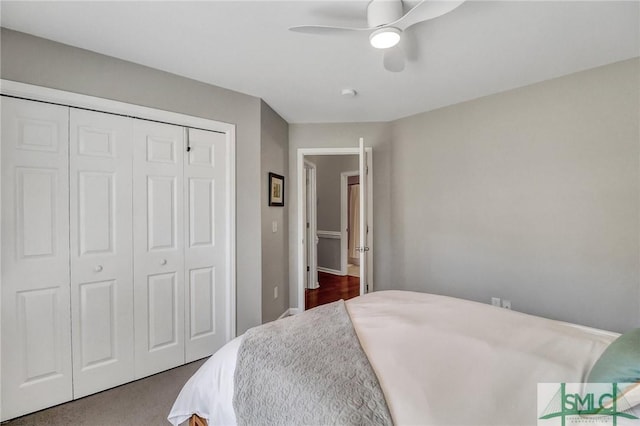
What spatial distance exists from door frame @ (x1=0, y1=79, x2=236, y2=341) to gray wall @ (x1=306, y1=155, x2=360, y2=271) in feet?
10.1

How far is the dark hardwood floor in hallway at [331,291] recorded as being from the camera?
13.7 ft

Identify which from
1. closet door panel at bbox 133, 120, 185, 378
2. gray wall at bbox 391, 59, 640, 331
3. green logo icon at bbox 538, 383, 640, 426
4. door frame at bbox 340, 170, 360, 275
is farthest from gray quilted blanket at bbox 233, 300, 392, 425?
door frame at bbox 340, 170, 360, 275

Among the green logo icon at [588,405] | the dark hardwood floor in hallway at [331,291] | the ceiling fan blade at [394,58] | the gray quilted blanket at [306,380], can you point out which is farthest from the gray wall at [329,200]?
the green logo icon at [588,405]

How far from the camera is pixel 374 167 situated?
3.61 metres

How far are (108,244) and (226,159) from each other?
3.59ft

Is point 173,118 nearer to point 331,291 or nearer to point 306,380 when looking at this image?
point 306,380

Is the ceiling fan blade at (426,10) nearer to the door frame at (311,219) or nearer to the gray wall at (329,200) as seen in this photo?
the door frame at (311,219)

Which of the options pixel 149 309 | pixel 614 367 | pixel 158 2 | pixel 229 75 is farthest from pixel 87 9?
pixel 614 367

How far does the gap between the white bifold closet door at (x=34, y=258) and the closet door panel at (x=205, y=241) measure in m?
0.77

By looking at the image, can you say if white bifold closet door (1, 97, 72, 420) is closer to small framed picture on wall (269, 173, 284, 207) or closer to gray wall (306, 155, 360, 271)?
small framed picture on wall (269, 173, 284, 207)

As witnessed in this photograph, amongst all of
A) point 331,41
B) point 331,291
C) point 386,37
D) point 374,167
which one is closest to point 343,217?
point 331,291

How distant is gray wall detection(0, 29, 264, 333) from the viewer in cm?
182

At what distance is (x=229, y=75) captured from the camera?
92.4 inches

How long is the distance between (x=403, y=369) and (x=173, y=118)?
231cm
